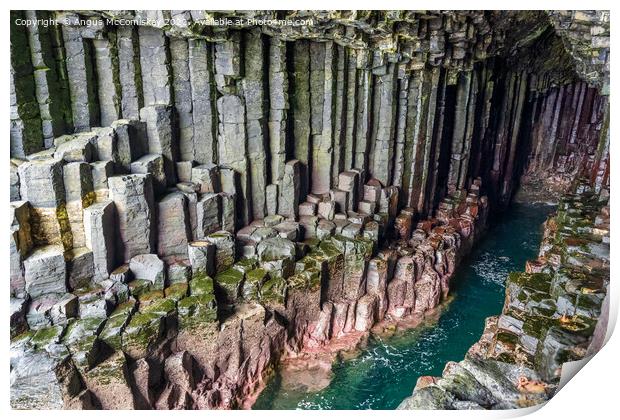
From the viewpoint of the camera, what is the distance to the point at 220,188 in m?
10.2

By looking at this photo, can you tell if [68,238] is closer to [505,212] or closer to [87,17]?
[87,17]

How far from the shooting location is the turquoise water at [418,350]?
27.7 feet

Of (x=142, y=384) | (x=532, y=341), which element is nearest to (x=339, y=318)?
(x=142, y=384)

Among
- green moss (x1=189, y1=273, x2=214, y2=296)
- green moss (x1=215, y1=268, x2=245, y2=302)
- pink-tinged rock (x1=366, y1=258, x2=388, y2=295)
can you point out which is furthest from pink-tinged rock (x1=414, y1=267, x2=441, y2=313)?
green moss (x1=189, y1=273, x2=214, y2=296)

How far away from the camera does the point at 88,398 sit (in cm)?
693

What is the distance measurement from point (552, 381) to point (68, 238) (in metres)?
7.49

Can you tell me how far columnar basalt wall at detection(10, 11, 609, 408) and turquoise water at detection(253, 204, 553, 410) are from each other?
23.7 inches

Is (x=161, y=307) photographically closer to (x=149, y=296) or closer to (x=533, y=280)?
(x=149, y=296)

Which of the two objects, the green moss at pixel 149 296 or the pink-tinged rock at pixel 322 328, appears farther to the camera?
the pink-tinged rock at pixel 322 328

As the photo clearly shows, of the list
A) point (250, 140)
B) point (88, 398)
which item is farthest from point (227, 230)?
point (88, 398)

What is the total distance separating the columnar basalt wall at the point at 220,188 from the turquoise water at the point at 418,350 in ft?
1.97

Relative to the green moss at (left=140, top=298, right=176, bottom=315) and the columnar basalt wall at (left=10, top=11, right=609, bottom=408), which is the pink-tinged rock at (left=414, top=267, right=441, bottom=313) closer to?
the columnar basalt wall at (left=10, top=11, right=609, bottom=408)

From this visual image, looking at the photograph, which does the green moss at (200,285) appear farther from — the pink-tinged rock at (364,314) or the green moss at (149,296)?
the pink-tinged rock at (364,314)

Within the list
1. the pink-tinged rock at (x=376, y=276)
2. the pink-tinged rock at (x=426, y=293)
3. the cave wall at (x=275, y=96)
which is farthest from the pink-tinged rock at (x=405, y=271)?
the cave wall at (x=275, y=96)
